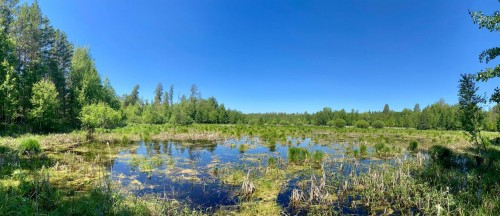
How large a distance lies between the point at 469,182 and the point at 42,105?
3975cm

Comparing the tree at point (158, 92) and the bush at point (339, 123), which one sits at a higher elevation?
the tree at point (158, 92)

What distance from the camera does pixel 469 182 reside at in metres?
12.0

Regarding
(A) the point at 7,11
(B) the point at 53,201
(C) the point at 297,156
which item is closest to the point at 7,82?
(A) the point at 7,11

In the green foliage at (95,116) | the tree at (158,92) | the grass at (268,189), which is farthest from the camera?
the tree at (158,92)

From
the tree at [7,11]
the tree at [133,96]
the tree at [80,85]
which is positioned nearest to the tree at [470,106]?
the tree at [80,85]

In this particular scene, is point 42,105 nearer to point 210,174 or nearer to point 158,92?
point 210,174

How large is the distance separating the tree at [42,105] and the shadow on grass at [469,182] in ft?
124

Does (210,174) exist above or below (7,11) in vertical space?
below

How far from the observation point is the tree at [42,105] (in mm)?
30391

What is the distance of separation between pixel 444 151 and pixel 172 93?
344 ft

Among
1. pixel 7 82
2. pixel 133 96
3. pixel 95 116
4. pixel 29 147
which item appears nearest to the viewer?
pixel 29 147

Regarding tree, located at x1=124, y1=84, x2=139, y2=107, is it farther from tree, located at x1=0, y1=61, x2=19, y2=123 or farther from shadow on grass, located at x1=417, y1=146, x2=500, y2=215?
shadow on grass, located at x1=417, y1=146, x2=500, y2=215

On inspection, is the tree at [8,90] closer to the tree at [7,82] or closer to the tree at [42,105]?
the tree at [7,82]

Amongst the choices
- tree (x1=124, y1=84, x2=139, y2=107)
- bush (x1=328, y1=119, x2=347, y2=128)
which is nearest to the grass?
bush (x1=328, y1=119, x2=347, y2=128)
